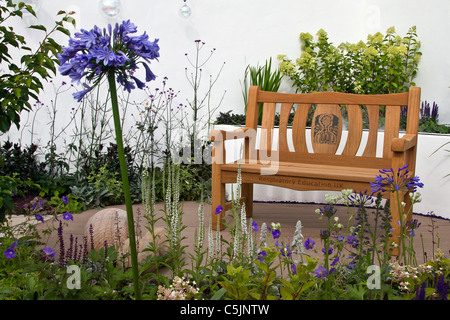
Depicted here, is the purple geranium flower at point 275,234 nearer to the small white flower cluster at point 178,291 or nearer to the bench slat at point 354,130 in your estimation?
the small white flower cluster at point 178,291

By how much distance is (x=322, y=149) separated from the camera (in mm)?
3893

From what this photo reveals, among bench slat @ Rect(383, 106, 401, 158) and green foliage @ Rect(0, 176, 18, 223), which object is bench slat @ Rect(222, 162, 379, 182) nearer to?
bench slat @ Rect(383, 106, 401, 158)

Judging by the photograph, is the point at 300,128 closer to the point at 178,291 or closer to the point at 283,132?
the point at 283,132

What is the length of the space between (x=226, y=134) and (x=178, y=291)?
2.33 m

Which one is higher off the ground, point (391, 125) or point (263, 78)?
point (263, 78)

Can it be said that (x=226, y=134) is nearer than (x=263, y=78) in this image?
Yes

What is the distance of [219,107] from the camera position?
17.6 feet

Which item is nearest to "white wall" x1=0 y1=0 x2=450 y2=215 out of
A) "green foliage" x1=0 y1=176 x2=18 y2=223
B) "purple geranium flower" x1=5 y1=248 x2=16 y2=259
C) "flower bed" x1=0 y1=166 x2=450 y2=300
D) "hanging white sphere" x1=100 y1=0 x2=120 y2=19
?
"hanging white sphere" x1=100 y1=0 x2=120 y2=19

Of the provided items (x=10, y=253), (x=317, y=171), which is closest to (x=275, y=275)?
(x=10, y=253)

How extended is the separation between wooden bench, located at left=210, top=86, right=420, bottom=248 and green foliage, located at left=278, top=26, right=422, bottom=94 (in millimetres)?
1317

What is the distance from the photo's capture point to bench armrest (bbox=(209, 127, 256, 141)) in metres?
3.51

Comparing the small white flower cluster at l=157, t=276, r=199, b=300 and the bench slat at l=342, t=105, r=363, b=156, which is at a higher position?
the bench slat at l=342, t=105, r=363, b=156

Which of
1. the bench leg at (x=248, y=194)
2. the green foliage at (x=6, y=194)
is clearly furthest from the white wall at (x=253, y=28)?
the green foliage at (x=6, y=194)

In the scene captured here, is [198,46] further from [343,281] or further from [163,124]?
[343,281]
